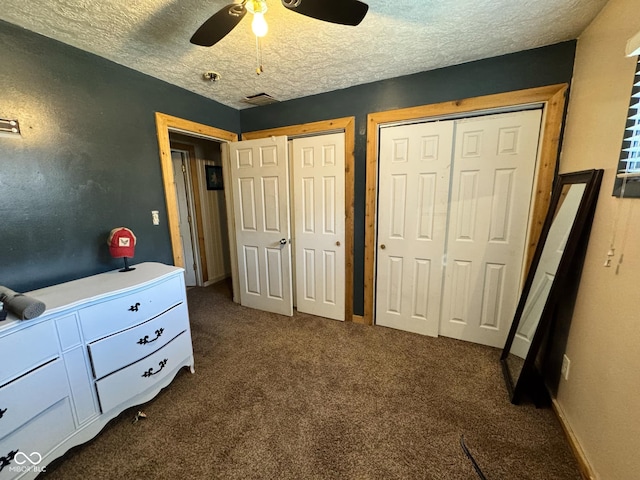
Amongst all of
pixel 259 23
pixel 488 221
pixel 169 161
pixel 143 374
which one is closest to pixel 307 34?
pixel 259 23

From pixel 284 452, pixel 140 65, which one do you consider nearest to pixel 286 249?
pixel 284 452

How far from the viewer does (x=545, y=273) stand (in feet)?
5.41

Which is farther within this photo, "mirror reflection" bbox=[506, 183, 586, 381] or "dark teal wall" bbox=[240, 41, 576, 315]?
"dark teal wall" bbox=[240, 41, 576, 315]

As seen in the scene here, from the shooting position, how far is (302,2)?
101 centimetres

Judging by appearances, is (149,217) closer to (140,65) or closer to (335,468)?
(140,65)

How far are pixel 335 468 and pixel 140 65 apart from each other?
2.91m

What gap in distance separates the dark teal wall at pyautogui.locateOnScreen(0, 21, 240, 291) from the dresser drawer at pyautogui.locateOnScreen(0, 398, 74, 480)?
78 centimetres

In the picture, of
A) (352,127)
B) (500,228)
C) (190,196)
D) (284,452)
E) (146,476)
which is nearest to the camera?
(146,476)

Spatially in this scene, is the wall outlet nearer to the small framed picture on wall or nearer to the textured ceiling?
the textured ceiling

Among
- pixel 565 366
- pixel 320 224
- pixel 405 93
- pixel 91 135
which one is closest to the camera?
pixel 565 366

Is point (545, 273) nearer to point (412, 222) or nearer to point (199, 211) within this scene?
point (412, 222)

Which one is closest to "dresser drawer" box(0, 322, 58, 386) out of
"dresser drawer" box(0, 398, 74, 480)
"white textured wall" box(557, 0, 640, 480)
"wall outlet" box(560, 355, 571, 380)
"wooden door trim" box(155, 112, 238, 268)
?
"dresser drawer" box(0, 398, 74, 480)

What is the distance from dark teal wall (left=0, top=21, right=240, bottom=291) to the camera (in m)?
1.41

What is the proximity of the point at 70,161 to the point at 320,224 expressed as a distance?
1.97 metres
